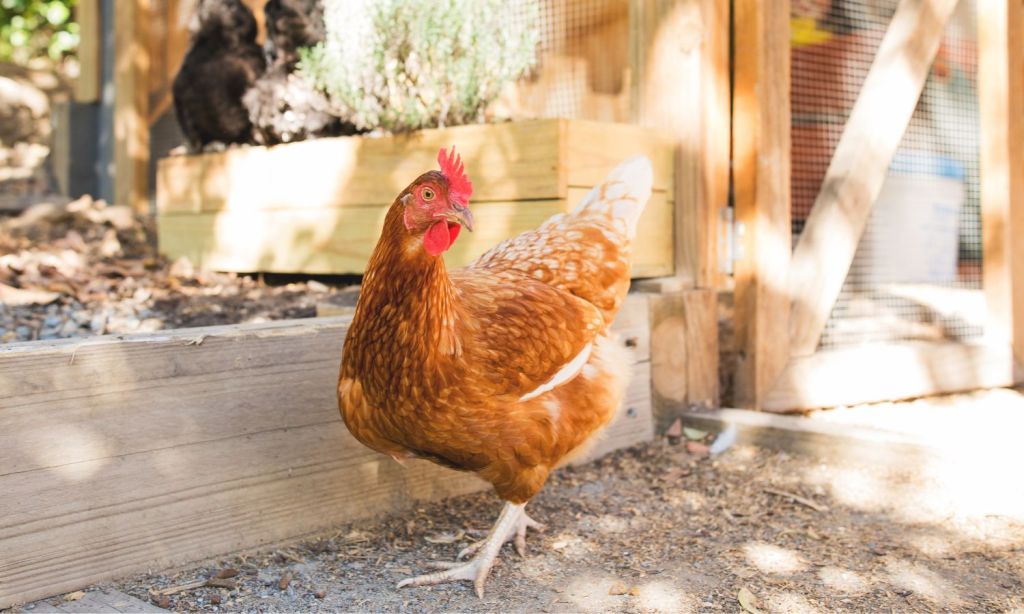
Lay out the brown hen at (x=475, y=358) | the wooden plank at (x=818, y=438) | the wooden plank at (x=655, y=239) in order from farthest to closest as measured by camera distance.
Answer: the wooden plank at (x=655, y=239) < the wooden plank at (x=818, y=438) < the brown hen at (x=475, y=358)

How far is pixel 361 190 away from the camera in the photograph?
3.54 metres

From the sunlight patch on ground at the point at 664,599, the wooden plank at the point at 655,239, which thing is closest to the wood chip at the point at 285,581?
the sunlight patch on ground at the point at 664,599

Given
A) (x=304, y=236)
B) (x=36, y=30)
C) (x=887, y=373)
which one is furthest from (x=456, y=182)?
(x=36, y=30)

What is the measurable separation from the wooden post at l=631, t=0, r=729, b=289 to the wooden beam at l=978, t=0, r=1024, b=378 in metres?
1.51

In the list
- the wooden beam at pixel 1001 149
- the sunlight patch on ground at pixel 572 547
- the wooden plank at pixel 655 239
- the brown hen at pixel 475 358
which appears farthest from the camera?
the wooden beam at pixel 1001 149

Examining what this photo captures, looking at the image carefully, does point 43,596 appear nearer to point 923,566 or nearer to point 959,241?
point 923,566

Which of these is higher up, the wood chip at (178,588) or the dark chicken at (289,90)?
the dark chicken at (289,90)

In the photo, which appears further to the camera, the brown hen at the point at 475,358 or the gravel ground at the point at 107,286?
the gravel ground at the point at 107,286

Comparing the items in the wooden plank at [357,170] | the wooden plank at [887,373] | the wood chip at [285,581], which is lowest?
the wood chip at [285,581]

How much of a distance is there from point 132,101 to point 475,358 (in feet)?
13.2

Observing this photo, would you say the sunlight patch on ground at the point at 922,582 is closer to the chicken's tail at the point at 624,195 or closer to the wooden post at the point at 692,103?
the chicken's tail at the point at 624,195

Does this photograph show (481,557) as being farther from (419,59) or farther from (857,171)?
(857,171)

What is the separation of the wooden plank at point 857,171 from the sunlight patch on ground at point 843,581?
1484 mm

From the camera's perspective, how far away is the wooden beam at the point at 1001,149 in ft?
13.2
